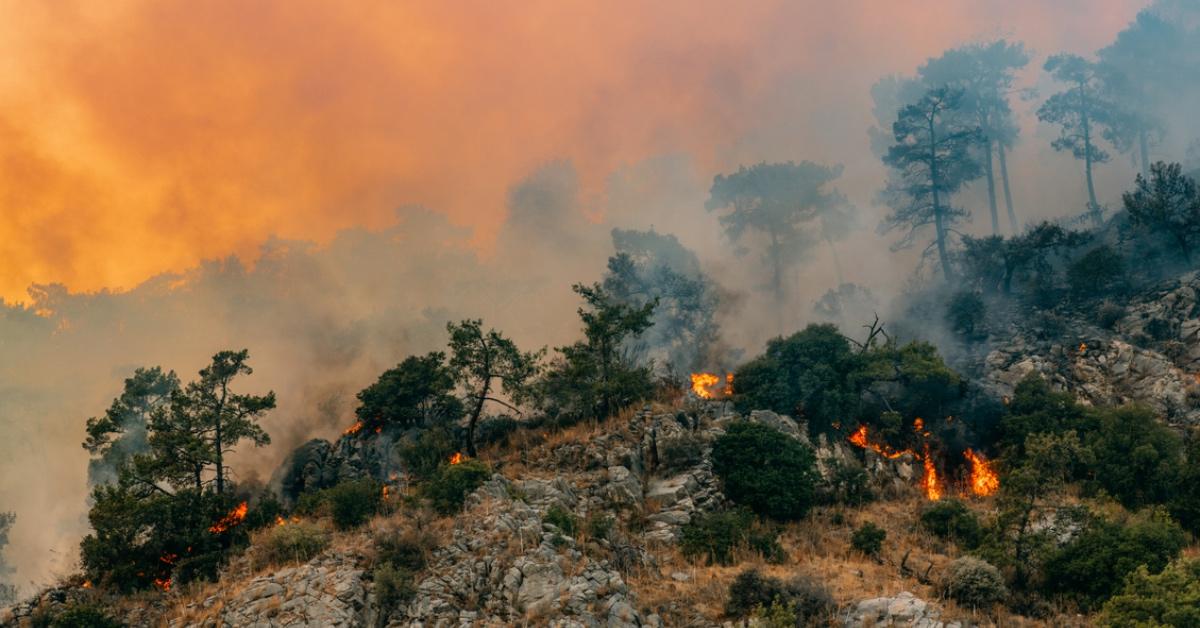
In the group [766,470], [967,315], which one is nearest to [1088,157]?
[967,315]

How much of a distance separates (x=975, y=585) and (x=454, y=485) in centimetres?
2249

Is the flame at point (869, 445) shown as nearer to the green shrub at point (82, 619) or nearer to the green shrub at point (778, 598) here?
the green shrub at point (778, 598)

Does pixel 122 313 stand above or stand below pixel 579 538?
above

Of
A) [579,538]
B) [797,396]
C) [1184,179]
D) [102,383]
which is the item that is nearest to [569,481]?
[579,538]

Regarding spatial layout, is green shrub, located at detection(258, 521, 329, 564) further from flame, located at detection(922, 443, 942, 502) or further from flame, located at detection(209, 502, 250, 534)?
flame, located at detection(922, 443, 942, 502)

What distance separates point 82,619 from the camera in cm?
2619

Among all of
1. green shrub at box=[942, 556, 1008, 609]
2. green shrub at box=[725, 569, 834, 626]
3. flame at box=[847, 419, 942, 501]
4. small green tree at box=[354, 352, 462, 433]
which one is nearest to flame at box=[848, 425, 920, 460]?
flame at box=[847, 419, 942, 501]

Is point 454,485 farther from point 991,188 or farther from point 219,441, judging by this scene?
point 991,188

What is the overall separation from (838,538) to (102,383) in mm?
87415

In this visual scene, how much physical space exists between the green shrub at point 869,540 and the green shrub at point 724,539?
12.2 ft

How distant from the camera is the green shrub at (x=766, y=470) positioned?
35.6 metres

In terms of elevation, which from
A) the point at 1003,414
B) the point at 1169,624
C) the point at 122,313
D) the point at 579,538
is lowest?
the point at 1169,624

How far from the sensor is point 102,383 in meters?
81.8

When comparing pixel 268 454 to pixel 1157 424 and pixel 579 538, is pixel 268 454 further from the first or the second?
pixel 1157 424
